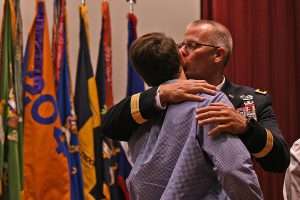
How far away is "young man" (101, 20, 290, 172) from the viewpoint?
1373 millimetres

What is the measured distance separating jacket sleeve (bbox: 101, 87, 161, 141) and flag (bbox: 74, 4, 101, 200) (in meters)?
1.39

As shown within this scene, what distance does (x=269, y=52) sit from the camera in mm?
3580

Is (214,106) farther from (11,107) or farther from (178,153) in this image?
(11,107)

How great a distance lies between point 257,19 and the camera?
140 inches

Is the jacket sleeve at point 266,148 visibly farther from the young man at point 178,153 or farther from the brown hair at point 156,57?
the brown hair at point 156,57

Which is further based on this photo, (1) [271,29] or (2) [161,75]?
(1) [271,29]

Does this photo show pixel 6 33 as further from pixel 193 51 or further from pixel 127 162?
pixel 193 51

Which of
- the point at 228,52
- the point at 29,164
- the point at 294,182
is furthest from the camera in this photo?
the point at 29,164

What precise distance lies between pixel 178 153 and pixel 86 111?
1687 millimetres

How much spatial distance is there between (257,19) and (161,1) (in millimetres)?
731

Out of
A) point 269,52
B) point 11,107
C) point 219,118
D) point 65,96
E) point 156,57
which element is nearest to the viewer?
point 219,118

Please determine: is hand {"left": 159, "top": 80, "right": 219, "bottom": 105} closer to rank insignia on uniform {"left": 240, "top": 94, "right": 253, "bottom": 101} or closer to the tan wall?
rank insignia on uniform {"left": 240, "top": 94, "right": 253, "bottom": 101}

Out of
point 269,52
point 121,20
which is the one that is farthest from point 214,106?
point 269,52

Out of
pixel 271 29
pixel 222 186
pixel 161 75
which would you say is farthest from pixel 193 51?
pixel 271 29
